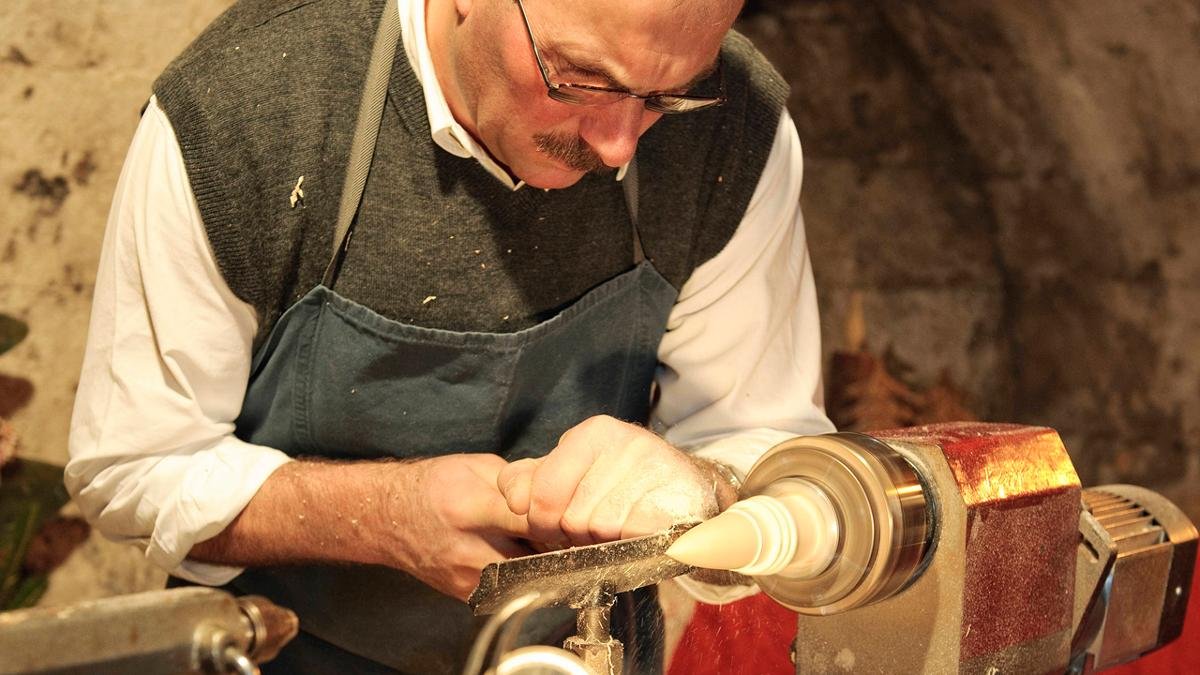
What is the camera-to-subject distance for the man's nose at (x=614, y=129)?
1593 mm

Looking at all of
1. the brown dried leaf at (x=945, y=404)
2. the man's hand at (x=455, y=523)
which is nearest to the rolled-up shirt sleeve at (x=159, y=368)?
the man's hand at (x=455, y=523)

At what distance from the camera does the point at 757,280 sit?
1.98 meters

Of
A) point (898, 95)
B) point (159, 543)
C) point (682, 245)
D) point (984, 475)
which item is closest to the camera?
point (984, 475)

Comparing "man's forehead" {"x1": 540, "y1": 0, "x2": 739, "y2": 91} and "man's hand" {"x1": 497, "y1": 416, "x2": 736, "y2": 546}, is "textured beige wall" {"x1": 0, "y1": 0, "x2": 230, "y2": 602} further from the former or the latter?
"man's hand" {"x1": 497, "y1": 416, "x2": 736, "y2": 546}

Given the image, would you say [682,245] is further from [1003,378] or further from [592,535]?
[1003,378]

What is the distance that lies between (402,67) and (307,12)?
157 millimetres

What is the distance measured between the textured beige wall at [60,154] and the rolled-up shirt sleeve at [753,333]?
4.63 feet

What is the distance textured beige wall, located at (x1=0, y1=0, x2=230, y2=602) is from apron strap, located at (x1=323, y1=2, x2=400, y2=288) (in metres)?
1.16

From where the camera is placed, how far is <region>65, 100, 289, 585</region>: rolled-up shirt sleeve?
1.65 m

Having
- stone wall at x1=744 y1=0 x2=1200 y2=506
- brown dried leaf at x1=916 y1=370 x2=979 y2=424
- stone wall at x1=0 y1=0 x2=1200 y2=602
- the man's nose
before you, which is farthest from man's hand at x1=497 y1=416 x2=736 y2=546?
brown dried leaf at x1=916 y1=370 x2=979 y2=424

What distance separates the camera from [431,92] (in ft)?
5.64

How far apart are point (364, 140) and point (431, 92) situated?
0.12m

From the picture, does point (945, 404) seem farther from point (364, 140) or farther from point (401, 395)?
point (364, 140)

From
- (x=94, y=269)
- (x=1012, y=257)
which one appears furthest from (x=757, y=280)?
(x=1012, y=257)
